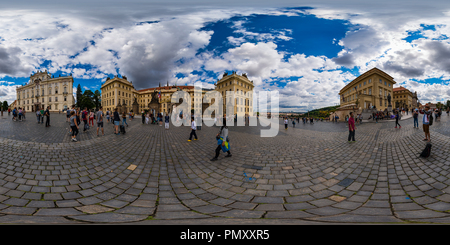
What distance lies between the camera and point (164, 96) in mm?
69375

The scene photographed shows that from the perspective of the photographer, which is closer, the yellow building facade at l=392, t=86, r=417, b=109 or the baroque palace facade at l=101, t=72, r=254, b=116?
the baroque palace facade at l=101, t=72, r=254, b=116

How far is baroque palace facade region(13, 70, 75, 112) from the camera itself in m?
43.2

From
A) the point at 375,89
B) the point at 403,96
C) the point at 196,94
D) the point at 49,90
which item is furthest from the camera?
the point at 196,94

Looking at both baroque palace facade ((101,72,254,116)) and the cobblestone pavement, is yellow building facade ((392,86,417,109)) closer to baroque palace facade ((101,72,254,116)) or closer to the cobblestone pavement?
baroque palace facade ((101,72,254,116))

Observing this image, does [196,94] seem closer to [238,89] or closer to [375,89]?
[238,89]

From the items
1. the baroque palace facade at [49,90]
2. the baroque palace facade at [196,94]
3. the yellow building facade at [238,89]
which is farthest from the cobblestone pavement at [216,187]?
the baroque palace facade at [49,90]

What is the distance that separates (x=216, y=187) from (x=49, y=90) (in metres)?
63.7

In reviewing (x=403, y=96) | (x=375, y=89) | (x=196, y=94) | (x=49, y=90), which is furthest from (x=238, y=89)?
(x=403, y=96)

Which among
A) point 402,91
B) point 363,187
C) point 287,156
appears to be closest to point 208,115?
point 287,156

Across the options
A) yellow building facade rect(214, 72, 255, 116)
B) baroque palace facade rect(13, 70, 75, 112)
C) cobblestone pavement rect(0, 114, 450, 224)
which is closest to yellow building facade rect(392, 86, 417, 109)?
yellow building facade rect(214, 72, 255, 116)

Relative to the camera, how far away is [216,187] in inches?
133

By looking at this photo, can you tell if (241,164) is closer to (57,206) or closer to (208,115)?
(57,206)

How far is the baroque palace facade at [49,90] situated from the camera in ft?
142

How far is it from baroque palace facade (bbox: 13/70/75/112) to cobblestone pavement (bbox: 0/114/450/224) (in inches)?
2060
